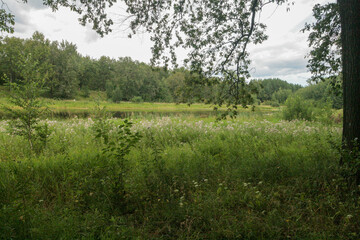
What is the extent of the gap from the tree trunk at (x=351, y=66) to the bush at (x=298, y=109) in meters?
11.1

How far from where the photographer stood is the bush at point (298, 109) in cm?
1374

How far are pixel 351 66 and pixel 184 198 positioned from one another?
164 inches

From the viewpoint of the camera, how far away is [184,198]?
3426mm

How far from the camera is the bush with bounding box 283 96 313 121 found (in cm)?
1374

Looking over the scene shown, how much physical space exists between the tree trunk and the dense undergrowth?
482mm

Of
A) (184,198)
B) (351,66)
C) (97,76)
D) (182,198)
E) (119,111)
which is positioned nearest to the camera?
(182,198)

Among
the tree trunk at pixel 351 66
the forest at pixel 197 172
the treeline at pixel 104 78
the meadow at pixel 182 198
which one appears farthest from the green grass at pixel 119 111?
the treeline at pixel 104 78

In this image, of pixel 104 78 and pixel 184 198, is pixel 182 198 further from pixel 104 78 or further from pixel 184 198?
pixel 104 78

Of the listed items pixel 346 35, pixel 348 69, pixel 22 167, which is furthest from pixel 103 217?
pixel 346 35

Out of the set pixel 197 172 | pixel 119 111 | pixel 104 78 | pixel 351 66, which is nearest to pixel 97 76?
pixel 104 78

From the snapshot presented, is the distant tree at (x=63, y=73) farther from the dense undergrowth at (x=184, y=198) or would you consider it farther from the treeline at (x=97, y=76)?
the dense undergrowth at (x=184, y=198)

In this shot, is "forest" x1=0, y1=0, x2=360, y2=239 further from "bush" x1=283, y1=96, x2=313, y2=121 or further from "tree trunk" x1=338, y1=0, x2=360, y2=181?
"bush" x1=283, y1=96, x2=313, y2=121

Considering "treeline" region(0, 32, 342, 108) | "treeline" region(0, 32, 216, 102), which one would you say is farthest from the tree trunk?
"treeline" region(0, 32, 216, 102)

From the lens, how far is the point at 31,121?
5.52 m
